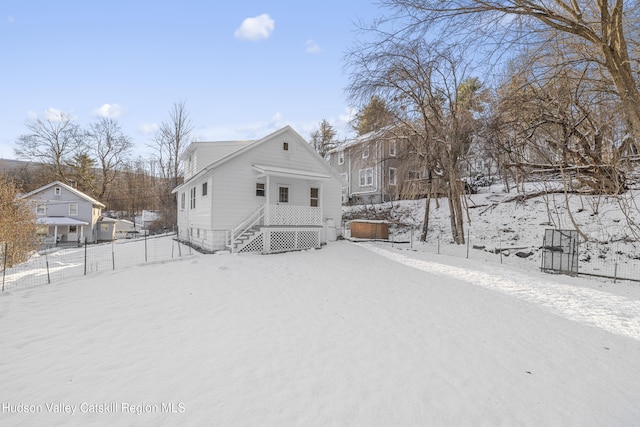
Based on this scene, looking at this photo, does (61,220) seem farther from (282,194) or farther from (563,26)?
(563,26)

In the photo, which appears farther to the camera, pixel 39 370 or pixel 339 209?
pixel 339 209

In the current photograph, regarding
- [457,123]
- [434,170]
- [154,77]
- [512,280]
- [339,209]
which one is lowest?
[512,280]

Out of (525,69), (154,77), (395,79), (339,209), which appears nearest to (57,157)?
(154,77)

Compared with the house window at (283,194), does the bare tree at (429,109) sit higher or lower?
higher

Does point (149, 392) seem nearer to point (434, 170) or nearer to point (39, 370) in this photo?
point (39, 370)

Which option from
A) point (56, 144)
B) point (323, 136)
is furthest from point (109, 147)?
point (323, 136)

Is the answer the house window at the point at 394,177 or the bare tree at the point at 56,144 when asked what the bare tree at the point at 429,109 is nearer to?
the house window at the point at 394,177

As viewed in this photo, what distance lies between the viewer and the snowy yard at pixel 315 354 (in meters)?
2.83

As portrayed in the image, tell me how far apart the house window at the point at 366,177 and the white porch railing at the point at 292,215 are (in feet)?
48.8

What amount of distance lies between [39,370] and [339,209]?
44.7 ft

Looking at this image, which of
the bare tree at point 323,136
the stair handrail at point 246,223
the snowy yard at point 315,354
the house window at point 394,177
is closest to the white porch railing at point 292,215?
the stair handrail at point 246,223

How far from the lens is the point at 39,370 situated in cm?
347

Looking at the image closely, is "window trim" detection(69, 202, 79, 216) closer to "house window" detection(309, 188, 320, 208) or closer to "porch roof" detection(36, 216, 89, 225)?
"porch roof" detection(36, 216, 89, 225)

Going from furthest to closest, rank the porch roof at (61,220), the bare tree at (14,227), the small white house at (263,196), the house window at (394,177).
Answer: the porch roof at (61,220), the house window at (394,177), the small white house at (263,196), the bare tree at (14,227)
